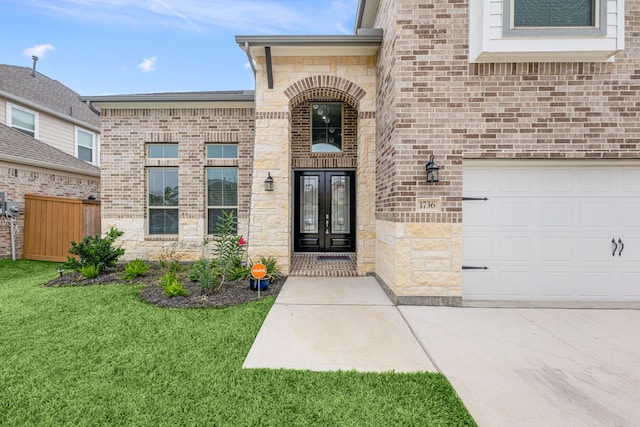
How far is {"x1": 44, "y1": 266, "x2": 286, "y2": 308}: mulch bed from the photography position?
165 inches

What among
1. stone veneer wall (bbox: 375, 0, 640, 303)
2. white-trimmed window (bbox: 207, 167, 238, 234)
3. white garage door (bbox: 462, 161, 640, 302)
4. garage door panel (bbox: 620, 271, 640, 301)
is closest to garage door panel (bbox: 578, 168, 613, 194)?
white garage door (bbox: 462, 161, 640, 302)

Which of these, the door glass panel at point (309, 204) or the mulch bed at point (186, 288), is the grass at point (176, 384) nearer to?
the mulch bed at point (186, 288)

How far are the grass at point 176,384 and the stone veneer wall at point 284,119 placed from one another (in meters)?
2.39

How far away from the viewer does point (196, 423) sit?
186 centimetres

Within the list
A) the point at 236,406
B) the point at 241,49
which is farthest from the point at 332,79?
the point at 236,406

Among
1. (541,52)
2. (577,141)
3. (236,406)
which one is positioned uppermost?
(541,52)

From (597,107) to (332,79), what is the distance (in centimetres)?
442

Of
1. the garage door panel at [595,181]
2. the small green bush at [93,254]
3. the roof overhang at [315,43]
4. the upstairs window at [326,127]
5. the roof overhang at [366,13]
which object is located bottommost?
the small green bush at [93,254]

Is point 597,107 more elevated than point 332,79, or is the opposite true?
point 332,79

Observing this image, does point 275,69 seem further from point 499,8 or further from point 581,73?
point 581,73

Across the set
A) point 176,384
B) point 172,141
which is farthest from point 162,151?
point 176,384

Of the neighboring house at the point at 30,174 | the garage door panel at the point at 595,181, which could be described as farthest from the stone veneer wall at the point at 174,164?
the garage door panel at the point at 595,181

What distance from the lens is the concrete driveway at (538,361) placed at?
80.4 inches

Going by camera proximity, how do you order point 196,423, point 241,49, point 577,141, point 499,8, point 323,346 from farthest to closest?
point 241,49 → point 577,141 → point 499,8 → point 323,346 → point 196,423
